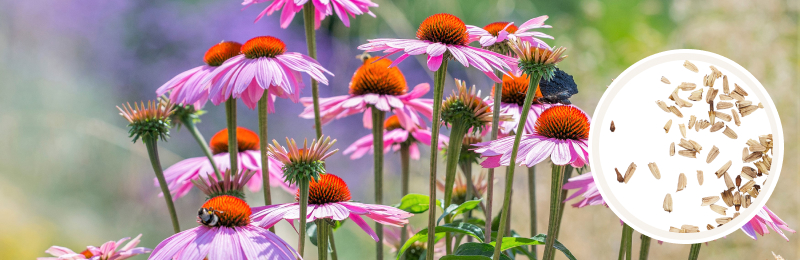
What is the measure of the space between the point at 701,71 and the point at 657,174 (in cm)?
8

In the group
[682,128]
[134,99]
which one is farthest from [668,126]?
[134,99]

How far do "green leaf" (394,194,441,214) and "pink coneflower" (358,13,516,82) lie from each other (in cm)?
14

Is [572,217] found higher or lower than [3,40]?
lower

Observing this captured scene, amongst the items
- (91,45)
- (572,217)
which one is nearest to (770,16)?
(572,217)

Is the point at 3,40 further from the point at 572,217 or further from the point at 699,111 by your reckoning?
the point at 699,111

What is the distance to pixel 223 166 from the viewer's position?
0.63 m

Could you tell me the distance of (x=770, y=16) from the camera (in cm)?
142

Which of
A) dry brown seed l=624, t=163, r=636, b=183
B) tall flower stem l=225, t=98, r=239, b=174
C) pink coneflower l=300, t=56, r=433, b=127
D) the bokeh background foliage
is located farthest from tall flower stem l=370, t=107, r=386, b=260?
the bokeh background foliage

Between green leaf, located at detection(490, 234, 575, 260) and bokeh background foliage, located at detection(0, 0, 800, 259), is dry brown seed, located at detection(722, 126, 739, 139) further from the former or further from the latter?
bokeh background foliage, located at detection(0, 0, 800, 259)

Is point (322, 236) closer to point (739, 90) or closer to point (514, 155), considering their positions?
point (514, 155)

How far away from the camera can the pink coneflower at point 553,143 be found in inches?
15.3

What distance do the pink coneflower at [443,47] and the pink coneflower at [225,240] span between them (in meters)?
0.15

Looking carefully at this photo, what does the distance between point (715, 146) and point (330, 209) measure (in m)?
0.28

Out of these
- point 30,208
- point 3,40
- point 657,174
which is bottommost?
point 30,208
